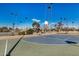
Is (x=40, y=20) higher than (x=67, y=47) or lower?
higher

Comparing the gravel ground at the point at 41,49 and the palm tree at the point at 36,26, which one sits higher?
the palm tree at the point at 36,26

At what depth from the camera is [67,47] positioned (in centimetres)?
440

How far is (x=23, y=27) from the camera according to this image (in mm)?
4430

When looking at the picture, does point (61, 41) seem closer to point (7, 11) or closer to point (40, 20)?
point (40, 20)

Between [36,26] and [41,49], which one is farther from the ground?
[36,26]

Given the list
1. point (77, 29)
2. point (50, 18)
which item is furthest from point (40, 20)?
point (77, 29)

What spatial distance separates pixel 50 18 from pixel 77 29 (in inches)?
11.3

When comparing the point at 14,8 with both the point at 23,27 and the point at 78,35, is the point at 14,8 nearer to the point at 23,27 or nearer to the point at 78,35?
the point at 23,27

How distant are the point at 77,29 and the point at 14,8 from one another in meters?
0.65

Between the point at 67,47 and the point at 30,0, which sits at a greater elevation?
the point at 30,0

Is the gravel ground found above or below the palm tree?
below

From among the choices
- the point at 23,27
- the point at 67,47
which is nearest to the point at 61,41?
the point at 67,47

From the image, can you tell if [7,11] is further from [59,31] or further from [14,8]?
[59,31]

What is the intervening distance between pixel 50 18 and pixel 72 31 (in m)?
0.25
